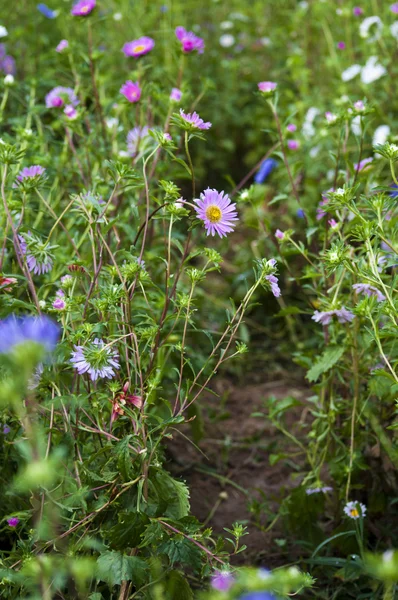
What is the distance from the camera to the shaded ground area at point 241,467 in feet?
5.14

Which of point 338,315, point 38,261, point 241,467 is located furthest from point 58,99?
point 241,467

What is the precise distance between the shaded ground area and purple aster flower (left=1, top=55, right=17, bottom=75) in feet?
4.01

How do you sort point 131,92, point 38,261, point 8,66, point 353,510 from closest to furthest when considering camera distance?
point 38,261 → point 353,510 → point 131,92 → point 8,66

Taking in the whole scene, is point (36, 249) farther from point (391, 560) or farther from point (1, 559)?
point (391, 560)

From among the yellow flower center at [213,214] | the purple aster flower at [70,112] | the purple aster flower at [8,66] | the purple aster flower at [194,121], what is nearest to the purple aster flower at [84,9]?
the purple aster flower at [70,112]

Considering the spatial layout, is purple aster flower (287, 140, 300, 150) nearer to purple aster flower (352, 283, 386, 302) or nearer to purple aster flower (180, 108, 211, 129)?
purple aster flower (352, 283, 386, 302)

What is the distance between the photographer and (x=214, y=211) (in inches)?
45.4

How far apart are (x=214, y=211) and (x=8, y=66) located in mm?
1552

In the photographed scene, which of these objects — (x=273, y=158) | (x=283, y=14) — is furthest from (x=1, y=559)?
(x=283, y=14)

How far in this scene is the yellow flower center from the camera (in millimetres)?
1146

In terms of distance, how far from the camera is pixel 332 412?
141cm

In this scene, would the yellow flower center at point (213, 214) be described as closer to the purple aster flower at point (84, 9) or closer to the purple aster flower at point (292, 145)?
the purple aster flower at point (84, 9)

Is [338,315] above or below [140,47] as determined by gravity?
below

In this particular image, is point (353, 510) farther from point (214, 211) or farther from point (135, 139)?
point (135, 139)
